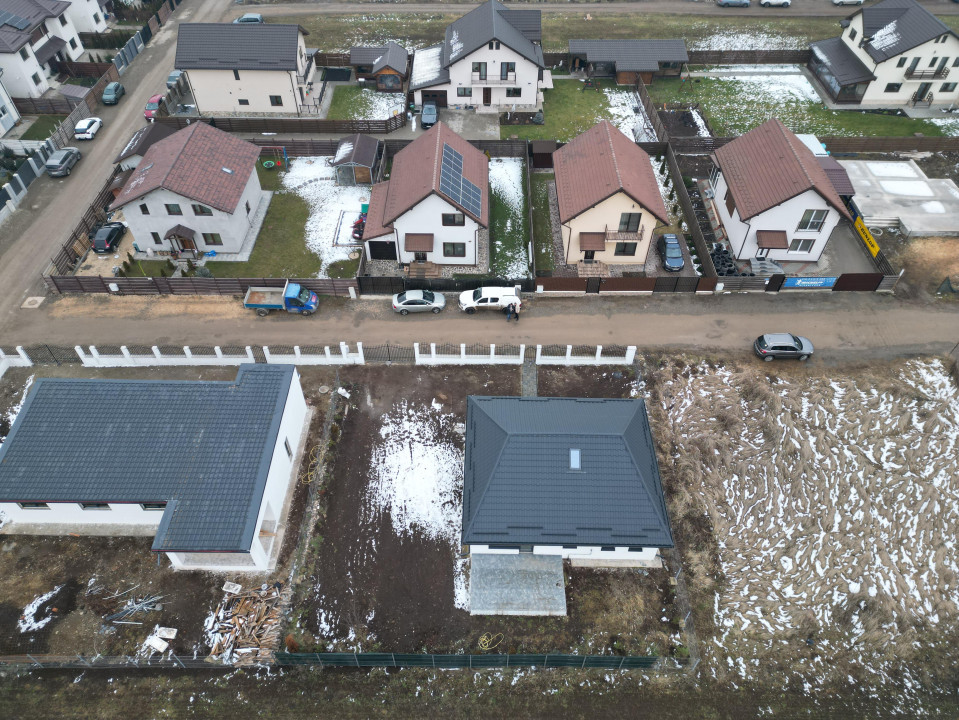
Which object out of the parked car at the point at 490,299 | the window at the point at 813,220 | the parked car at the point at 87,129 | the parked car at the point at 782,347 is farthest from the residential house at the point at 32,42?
the window at the point at 813,220

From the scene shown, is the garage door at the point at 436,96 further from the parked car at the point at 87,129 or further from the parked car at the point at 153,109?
the parked car at the point at 87,129

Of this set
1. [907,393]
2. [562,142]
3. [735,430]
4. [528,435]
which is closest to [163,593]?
[528,435]

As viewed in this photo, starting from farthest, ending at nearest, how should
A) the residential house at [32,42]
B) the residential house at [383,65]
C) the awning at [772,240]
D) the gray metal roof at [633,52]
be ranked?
the gray metal roof at [633,52] < the residential house at [383,65] < the residential house at [32,42] < the awning at [772,240]

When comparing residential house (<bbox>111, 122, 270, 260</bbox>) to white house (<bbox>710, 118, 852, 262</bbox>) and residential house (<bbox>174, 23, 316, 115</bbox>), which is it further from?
white house (<bbox>710, 118, 852, 262</bbox>)

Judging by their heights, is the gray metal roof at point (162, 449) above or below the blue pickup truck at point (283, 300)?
above

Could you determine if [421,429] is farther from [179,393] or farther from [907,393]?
[907,393]

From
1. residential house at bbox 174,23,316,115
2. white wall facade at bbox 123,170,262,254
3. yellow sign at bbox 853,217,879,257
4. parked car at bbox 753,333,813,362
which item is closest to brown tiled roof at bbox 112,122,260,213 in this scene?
white wall facade at bbox 123,170,262,254

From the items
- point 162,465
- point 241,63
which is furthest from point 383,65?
point 162,465

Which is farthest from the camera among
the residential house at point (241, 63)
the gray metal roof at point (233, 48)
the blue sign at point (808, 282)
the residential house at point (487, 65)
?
the residential house at point (487, 65)
